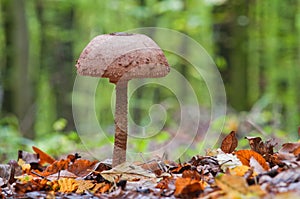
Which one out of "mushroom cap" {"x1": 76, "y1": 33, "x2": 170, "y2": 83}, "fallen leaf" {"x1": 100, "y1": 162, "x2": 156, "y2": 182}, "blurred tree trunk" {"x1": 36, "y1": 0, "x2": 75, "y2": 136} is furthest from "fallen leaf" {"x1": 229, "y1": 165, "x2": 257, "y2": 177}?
"blurred tree trunk" {"x1": 36, "y1": 0, "x2": 75, "y2": 136}

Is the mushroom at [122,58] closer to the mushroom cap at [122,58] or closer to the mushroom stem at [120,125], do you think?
the mushroom cap at [122,58]

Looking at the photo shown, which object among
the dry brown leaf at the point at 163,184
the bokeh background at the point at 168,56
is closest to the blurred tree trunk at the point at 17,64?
the bokeh background at the point at 168,56

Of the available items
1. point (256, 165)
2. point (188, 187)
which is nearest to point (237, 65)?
point (256, 165)

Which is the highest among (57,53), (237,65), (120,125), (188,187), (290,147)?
(57,53)

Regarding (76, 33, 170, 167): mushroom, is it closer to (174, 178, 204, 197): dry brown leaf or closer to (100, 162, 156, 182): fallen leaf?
(100, 162, 156, 182): fallen leaf

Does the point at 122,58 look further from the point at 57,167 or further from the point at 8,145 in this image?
the point at 8,145

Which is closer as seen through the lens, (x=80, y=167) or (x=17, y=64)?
(x=80, y=167)

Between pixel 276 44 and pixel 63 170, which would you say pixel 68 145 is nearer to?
pixel 63 170
